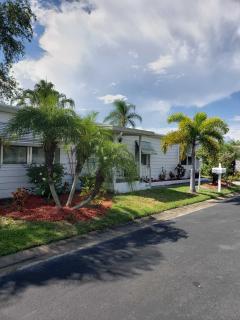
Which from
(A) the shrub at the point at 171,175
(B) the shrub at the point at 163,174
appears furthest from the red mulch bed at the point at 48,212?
(A) the shrub at the point at 171,175

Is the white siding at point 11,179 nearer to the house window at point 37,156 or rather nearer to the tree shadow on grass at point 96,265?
the house window at point 37,156

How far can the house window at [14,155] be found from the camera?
437 inches

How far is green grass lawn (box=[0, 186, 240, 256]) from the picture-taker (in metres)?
6.45

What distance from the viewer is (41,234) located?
22.8ft

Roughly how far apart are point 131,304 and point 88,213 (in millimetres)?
5216

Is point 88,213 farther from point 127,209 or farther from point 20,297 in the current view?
point 20,297

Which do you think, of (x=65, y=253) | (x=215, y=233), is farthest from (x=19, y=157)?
(x=215, y=233)

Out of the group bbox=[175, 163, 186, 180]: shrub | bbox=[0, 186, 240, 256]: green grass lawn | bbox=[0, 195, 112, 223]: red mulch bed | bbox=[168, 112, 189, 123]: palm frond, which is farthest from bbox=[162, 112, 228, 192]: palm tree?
bbox=[0, 195, 112, 223]: red mulch bed

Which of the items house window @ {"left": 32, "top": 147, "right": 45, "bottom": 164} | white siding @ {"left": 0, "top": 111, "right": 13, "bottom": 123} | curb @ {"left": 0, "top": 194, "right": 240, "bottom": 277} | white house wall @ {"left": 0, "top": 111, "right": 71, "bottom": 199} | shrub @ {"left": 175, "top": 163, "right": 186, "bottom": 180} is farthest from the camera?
shrub @ {"left": 175, "top": 163, "right": 186, "bottom": 180}

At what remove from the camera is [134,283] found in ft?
15.3

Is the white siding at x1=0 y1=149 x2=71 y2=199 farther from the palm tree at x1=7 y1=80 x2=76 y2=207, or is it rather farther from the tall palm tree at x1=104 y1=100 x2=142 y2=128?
the tall palm tree at x1=104 y1=100 x2=142 y2=128

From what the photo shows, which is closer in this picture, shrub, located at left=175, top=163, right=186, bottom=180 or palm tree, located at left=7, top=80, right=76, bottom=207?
palm tree, located at left=7, top=80, right=76, bottom=207

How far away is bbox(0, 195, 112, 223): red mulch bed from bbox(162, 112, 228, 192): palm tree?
21.8 feet

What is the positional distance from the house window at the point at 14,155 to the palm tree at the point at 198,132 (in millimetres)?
7275
